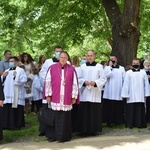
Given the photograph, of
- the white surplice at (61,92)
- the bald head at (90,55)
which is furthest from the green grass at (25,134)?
the bald head at (90,55)

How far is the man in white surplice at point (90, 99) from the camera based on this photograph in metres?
9.24

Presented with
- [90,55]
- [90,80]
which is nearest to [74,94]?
[90,80]

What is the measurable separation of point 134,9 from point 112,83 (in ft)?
10.7

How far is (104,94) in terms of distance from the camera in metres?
11.3

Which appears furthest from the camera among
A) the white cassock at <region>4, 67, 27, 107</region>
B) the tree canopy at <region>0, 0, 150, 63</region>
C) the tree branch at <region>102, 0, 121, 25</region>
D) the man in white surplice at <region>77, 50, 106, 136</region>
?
the tree canopy at <region>0, 0, 150, 63</region>

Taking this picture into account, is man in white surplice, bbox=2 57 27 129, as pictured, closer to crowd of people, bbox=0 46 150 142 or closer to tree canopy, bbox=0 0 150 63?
crowd of people, bbox=0 46 150 142

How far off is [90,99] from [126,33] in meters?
4.26

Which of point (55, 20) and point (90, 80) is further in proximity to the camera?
point (55, 20)

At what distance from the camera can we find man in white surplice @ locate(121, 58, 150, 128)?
10648mm

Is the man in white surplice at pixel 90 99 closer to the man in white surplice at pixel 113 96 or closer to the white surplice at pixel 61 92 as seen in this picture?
the white surplice at pixel 61 92

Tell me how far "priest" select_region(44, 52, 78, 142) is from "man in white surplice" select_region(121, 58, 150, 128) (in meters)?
2.55

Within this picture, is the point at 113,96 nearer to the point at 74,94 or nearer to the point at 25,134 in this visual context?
the point at 74,94

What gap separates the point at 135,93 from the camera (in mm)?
10633

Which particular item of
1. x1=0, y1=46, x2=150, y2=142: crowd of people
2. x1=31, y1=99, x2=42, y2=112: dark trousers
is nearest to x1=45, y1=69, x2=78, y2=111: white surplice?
x1=0, y1=46, x2=150, y2=142: crowd of people
